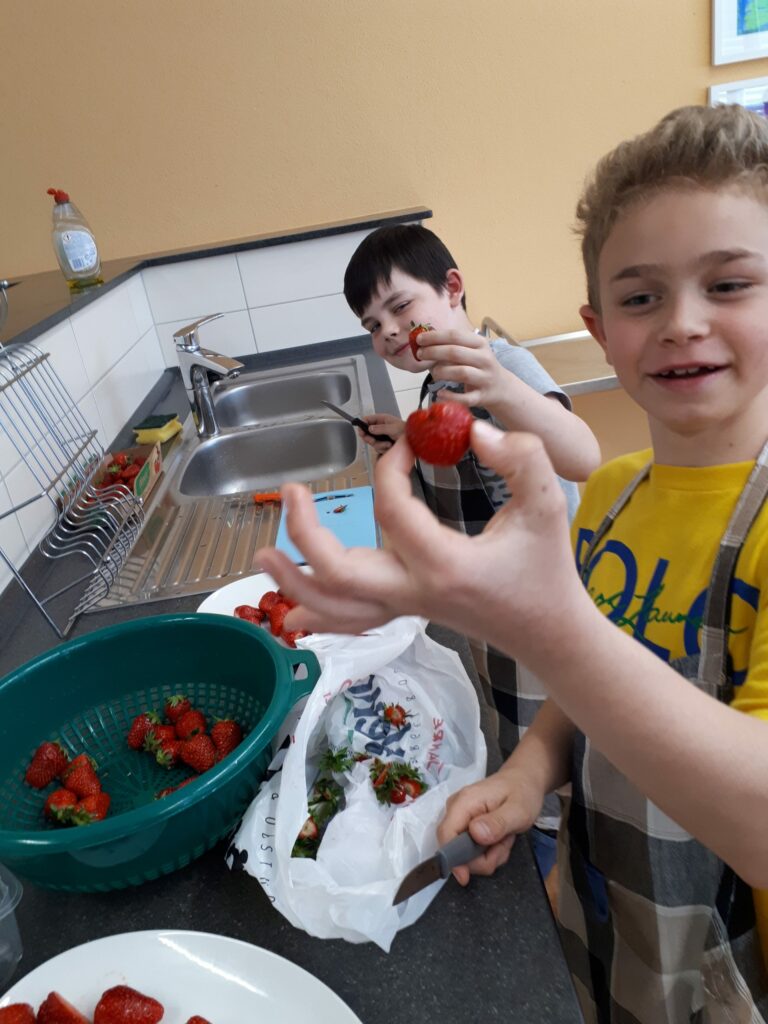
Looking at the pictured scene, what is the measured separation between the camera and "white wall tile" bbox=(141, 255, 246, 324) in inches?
88.0

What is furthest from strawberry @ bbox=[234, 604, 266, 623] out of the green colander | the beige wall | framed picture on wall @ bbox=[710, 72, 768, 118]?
framed picture on wall @ bbox=[710, 72, 768, 118]

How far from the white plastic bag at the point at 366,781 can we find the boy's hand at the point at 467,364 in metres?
0.31

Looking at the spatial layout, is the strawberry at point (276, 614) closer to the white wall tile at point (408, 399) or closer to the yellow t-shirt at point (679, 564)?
the yellow t-shirt at point (679, 564)

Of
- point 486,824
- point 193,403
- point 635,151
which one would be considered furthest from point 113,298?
point 486,824

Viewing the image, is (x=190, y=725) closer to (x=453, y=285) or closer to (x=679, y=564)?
(x=679, y=564)

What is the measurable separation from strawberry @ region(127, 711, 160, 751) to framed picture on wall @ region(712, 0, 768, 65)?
2524mm

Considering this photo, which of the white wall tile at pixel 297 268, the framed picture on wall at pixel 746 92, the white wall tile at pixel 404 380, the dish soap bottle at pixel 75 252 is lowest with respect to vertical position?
the white wall tile at pixel 404 380

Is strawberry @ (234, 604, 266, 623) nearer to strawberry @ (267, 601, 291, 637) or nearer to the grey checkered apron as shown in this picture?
strawberry @ (267, 601, 291, 637)

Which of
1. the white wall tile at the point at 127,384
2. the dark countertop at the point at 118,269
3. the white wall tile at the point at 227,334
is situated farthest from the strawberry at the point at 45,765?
the white wall tile at the point at 227,334

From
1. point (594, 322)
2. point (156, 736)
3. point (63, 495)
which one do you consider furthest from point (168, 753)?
point (63, 495)

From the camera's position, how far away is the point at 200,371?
1.78 meters

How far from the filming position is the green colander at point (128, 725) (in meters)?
0.57

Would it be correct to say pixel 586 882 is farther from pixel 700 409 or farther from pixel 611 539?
pixel 700 409

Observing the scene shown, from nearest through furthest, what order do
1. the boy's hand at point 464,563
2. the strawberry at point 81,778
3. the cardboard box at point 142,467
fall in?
the boy's hand at point 464,563
the strawberry at point 81,778
the cardboard box at point 142,467
